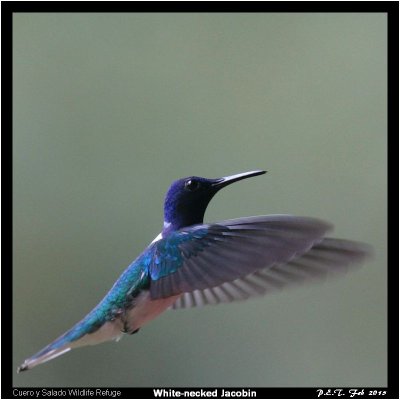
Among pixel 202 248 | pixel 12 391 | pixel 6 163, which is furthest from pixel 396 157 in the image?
pixel 12 391

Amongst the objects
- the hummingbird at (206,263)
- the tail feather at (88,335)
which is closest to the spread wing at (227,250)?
the hummingbird at (206,263)

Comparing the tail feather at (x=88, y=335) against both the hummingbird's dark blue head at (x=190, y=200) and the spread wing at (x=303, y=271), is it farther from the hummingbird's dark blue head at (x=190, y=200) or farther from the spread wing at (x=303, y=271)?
the hummingbird's dark blue head at (x=190, y=200)

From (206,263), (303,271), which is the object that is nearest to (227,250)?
(206,263)

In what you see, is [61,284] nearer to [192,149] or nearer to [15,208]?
[15,208]

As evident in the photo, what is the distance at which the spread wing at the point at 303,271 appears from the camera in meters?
1.92

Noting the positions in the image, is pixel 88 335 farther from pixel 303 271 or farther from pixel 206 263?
pixel 303 271

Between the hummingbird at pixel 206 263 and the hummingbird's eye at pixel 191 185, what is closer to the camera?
the hummingbird at pixel 206 263

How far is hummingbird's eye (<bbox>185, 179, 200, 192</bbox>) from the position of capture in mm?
2412

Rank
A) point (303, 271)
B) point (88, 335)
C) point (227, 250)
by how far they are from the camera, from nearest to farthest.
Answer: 1. point (227, 250)
2. point (303, 271)
3. point (88, 335)

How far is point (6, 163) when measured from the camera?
2.64 m

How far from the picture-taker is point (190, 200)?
241 centimetres

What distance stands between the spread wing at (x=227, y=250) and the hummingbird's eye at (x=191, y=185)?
300 mm

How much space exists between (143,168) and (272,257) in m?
2.12

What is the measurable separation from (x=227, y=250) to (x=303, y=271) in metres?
0.24
